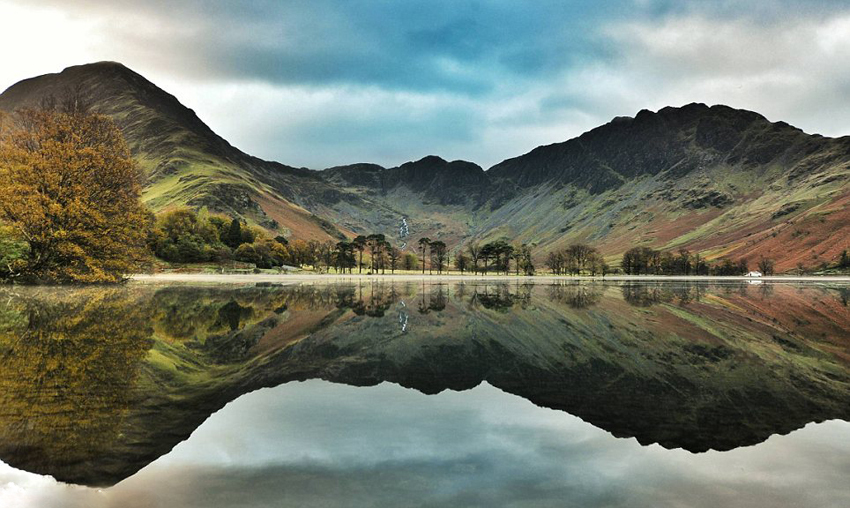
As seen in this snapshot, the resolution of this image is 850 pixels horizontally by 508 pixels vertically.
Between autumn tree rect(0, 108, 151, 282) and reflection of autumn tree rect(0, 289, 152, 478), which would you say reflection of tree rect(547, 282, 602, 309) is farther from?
autumn tree rect(0, 108, 151, 282)

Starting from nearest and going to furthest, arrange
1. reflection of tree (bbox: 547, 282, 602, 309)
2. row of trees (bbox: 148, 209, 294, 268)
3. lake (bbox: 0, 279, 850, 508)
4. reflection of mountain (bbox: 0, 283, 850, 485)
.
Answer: lake (bbox: 0, 279, 850, 508), reflection of mountain (bbox: 0, 283, 850, 485), reflection of tree (bbox: 547, 282, 602, 309), row of trees (bbox: 148, 209, 294, 268)

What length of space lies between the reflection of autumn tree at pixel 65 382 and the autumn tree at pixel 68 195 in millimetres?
24846

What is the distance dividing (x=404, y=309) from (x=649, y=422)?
31187 mm

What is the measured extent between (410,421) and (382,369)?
6238mm

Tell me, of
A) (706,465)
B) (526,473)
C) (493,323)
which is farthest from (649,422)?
(493,323)

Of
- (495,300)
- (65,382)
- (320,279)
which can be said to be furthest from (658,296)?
(320,279)

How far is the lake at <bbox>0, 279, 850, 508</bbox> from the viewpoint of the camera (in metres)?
7.07

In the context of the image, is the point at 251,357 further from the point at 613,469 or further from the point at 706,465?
the point at 706,465

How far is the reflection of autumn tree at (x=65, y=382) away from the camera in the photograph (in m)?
8.20

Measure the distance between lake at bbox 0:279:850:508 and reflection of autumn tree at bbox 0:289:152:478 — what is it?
6cm

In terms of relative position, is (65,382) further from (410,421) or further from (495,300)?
(495,300)

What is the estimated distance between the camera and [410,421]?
10734mm

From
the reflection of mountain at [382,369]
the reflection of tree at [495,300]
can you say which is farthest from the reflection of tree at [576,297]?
the reflection of mountain at [382,369]

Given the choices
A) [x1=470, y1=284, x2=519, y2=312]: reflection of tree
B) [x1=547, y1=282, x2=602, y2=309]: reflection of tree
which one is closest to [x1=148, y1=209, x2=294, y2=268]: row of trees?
[x1=470, y1=284, x2=519, y2=312]: reflection of tree
